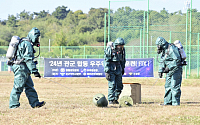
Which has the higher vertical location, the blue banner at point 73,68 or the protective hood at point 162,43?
the protective hood at point 162,43

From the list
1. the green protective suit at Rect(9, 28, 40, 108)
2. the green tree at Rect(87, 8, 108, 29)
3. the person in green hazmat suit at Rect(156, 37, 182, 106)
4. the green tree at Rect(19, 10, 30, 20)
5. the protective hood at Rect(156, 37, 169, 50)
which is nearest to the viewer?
the green protective suit at Rect(9, 28, 40, 108)

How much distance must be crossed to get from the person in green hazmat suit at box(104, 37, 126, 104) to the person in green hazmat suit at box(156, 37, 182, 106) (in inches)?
47.8

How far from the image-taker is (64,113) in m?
8.67

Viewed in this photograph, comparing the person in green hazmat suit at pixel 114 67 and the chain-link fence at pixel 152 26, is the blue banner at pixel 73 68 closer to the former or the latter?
the chain-link fence at pixel 152 26

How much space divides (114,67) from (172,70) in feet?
5.77

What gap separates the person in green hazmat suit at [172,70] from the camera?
34.4ft

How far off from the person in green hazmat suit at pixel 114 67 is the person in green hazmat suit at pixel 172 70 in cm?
121

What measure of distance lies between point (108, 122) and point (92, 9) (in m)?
120

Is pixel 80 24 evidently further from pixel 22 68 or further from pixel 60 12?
pixel 22 68

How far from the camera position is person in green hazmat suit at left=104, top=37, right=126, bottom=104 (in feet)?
36.7

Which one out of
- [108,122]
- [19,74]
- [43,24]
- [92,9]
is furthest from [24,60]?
[92,9]

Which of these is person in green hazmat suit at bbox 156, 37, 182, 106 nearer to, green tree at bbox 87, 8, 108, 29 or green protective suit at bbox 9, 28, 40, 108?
green protective suit at bbox 9, 28, 40, 108

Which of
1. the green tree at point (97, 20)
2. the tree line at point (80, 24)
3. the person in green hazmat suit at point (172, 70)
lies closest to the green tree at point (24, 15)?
the tree line at point (80, 24)

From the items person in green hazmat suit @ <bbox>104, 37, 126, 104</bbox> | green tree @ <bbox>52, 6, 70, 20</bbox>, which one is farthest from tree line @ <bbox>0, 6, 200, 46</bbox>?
person in green hazmat suit @ <bbox>104, 37, 126, 104</bbox>
